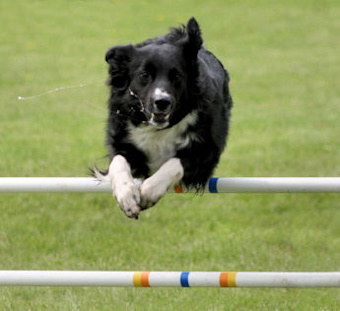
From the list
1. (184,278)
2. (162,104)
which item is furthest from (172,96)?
(184,278)

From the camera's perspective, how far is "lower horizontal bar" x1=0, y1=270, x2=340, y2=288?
4.16m

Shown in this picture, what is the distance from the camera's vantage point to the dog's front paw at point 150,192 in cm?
393

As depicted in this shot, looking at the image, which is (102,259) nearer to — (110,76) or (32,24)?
(110,76)

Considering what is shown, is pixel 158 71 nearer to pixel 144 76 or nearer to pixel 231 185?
pixel 144 76

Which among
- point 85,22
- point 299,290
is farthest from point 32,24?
point 299,290

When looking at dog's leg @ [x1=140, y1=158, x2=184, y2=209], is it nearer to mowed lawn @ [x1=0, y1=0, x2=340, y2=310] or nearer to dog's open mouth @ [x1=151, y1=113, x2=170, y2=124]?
dog's open mouth @ [x1=151, y1=113, x2=170, y2=124]

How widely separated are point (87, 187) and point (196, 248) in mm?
2842

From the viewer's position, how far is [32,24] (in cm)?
1962

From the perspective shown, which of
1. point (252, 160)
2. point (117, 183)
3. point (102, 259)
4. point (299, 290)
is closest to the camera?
point (117, 183)

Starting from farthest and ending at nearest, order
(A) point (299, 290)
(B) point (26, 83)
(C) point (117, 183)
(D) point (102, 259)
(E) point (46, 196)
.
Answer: (B) point (26, 83), (E) point (46, 196), (D) point (102, 259), (A) point (299, 290), (C) point (117, 183)

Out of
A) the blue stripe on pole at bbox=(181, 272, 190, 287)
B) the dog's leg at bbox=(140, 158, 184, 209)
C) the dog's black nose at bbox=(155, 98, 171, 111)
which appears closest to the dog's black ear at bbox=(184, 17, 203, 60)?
the dog's black nose at bbox=(155, 98, 171, 111)

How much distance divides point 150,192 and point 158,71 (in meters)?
0.70

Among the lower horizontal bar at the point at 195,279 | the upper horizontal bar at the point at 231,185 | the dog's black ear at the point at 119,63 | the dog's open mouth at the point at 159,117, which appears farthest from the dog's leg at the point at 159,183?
the dog's black ear at the point at 119,63

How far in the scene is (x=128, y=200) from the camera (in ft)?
12.7
